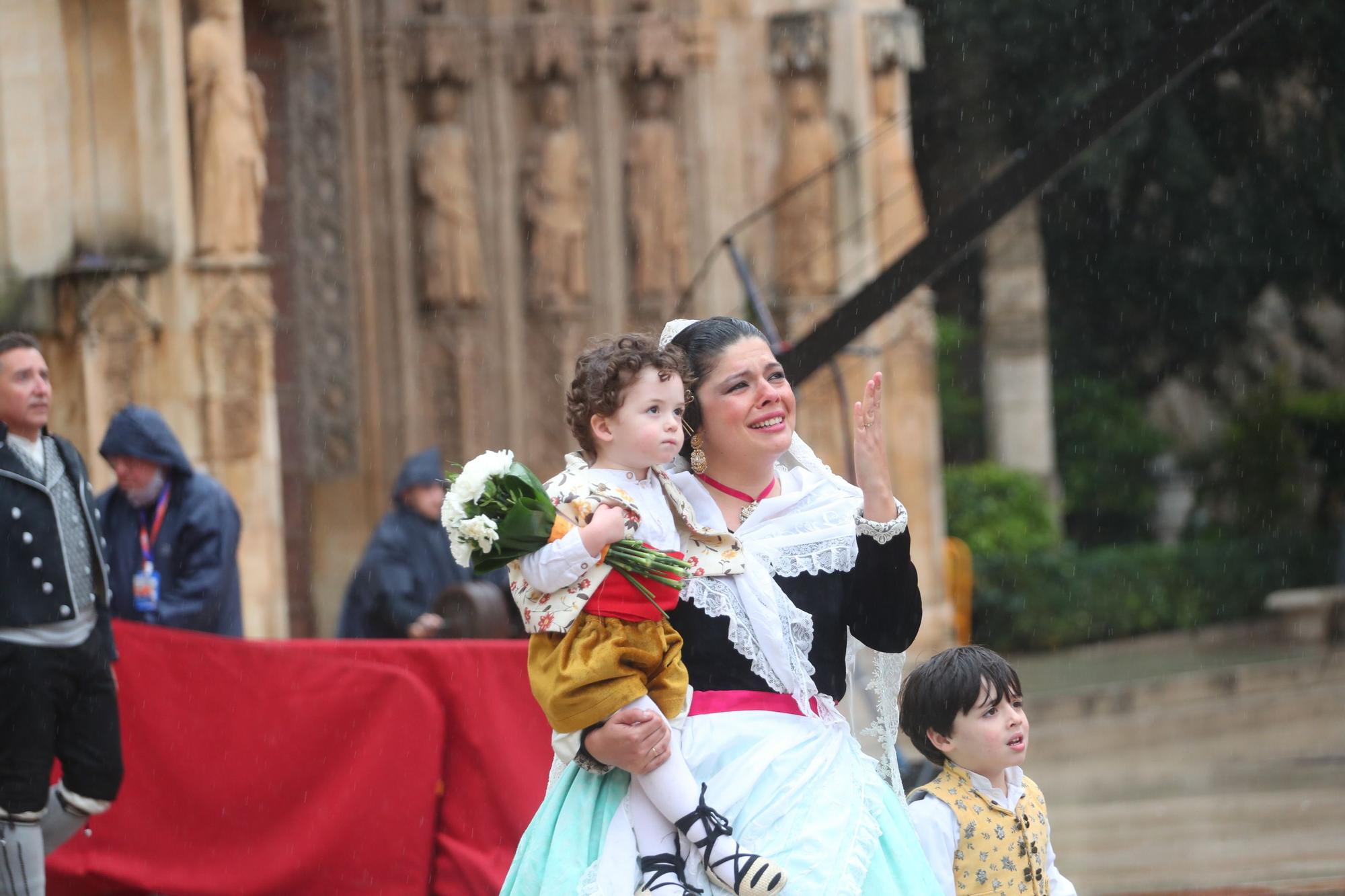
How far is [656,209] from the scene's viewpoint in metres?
13.6

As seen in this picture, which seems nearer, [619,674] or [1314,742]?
[619,674]

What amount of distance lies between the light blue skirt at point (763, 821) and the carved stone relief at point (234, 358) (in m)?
6.98

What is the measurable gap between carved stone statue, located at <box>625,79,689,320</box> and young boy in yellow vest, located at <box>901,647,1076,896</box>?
949 cm

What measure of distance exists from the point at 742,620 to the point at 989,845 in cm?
96

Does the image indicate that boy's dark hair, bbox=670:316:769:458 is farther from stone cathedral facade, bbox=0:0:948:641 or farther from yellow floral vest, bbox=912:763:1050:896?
stone cathedral facade, bbox=0:0:948:641

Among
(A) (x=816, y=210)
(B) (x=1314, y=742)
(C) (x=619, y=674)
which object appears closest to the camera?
(C) (x=619, y=674)

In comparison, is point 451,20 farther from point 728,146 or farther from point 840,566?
point 840,566

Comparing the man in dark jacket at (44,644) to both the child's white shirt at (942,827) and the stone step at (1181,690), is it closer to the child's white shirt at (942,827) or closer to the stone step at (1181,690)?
the child's white shirt at (942,827)

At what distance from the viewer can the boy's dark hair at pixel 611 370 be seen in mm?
3596

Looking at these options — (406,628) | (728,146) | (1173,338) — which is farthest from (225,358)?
(1173,338)

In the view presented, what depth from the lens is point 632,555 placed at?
11.5 ft

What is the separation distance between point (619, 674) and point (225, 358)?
7277mm

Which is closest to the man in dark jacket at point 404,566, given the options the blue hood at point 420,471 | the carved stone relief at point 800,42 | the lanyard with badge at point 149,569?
the blue hood at point 420,471

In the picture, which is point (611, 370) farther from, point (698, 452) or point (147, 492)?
point (147, 492)
